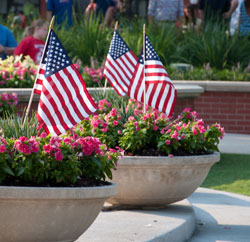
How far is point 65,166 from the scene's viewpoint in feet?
17.0

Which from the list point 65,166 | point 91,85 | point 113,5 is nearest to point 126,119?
point 65,166

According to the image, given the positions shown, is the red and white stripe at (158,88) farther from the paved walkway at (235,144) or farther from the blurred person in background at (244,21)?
the blurred person in background at (244,21)

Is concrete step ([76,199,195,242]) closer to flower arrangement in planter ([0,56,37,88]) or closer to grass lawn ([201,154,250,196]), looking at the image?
grass lawn ([201,154,250,196])

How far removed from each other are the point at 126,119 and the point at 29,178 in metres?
2.92

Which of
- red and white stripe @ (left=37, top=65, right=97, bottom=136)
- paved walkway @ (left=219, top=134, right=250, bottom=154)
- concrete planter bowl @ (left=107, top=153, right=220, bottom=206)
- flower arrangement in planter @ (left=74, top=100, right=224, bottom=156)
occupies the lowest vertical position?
paved walkway @ (left=219, top=134, right=250, bottom=154)

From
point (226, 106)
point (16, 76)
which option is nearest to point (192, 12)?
point (226, 106)

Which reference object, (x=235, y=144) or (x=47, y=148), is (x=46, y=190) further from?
(x=235, y=144)

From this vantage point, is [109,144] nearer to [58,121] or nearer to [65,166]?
[58,121]

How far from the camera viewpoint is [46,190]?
4.96m

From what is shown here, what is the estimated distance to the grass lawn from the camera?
31.3ft

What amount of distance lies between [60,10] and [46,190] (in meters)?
13.3

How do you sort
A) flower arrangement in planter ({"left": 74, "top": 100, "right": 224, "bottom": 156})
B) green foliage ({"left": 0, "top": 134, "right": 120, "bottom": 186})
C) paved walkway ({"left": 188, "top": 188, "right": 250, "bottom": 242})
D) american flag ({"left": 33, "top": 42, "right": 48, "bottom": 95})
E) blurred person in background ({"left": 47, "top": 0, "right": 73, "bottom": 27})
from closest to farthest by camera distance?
1. green foliage ({"left": 0, "top": 134, "right": 120, "bottom": 186})
2. american flag ({"left": 33, "top": 42, "right": 48, "bottom": 95})
3. paved walkway ({"left": 188, "top": 188, "right": 250, "bottom": 242})
4. flower arrangement in planter ({"left": 74, "top": 100, "right": 224, "bottom": 156})
5. blurred person in background ({"left": 47, "top": 0, "right": 73, "bottom": 27})

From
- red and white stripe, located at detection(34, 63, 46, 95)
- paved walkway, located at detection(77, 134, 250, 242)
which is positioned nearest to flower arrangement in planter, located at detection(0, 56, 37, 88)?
paved walkway, located at detection(77, 134, 250, 242)

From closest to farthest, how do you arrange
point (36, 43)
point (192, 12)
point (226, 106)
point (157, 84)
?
1. point (157, 84)
2. point (36, 43)
3. point (226, 106)
4. point (192, 12)
